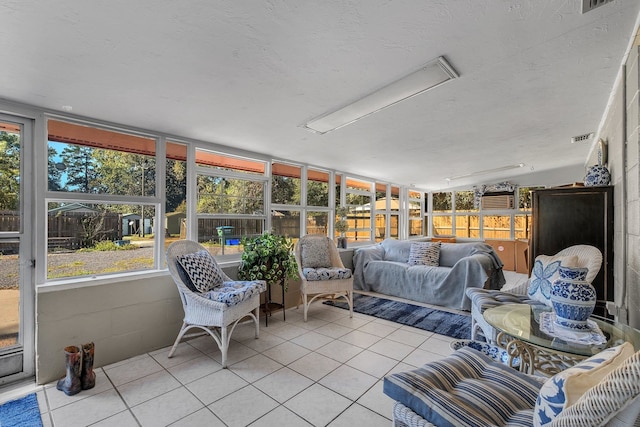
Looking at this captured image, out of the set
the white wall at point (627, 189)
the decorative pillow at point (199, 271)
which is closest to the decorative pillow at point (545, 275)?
the white wall at point (627, 189)

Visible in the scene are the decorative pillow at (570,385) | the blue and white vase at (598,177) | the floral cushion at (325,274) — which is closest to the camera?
the decorative pillow at (570,385)

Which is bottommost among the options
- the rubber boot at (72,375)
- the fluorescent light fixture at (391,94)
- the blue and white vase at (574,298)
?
the rubber boot at (72,375)

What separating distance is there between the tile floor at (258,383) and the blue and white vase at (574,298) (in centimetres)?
120

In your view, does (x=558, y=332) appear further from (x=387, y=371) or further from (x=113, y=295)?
(x=113, y=295)

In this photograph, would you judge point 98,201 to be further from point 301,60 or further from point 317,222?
point 317,222

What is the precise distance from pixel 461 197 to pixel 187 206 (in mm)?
7363

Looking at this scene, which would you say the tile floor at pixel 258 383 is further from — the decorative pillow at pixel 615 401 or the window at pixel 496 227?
the window at pixel 496 227

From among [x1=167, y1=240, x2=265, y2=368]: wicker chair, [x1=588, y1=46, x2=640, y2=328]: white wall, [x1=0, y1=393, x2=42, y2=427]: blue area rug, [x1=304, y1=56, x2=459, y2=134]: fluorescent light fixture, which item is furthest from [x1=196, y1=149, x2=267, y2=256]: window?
[x1=588, y1=46, x2=640, y2=328]: white wall

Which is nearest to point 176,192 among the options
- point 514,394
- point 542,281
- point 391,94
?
point 391,94

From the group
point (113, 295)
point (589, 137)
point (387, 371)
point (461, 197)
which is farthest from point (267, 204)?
point (461, 197)

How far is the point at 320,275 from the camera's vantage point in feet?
11.8

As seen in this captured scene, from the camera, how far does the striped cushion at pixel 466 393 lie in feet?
3.65

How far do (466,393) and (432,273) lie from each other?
3262 mm

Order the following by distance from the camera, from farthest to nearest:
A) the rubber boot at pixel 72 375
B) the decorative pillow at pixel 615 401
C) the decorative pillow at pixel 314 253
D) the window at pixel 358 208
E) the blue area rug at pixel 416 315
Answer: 1. the window at pixel 358 208
2. the decorative pillow at pixel 314 253
3. the blue area rug at pixel 416 315
4. the rubber boot at pixel 72 375
5. the decorative pillow at pixel 615 401
